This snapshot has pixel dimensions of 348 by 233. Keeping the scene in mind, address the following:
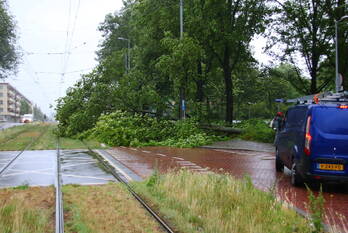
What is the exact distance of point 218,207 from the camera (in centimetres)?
673

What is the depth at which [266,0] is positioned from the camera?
84.5 feet

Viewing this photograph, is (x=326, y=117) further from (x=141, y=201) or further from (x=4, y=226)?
(x=4, y=226)

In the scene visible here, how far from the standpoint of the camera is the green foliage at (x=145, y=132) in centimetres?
2320

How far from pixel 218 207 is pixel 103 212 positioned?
1.83 m

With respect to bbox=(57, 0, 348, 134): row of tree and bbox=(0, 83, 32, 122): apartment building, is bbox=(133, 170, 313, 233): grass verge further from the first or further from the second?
bbox=(0, 83, 32, 122): apartment building

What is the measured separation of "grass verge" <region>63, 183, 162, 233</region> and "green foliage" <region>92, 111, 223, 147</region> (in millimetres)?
13863

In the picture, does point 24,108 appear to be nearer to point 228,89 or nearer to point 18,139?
point 18,139

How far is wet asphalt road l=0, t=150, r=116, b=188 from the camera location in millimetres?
10320

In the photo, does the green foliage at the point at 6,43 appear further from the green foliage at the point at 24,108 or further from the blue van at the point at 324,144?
the green foliage at the point at 24,108

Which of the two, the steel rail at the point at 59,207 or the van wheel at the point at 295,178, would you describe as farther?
the van wheel at the point at 295,178

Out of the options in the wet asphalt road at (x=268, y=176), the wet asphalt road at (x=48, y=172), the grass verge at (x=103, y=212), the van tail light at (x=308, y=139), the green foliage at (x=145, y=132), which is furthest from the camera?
the green foliage at (x=145, y=132)

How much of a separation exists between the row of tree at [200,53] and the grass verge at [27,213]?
16089 mm

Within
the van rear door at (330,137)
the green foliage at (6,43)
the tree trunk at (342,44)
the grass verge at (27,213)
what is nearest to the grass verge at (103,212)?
the grass verge at (27,213)

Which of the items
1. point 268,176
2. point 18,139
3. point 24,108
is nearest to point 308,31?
point 268,176
